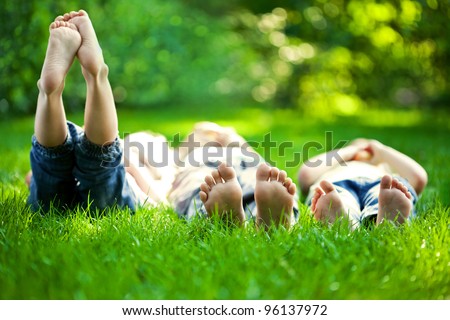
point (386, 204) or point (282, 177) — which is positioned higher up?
point (282, 177)

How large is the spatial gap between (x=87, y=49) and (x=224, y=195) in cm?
66

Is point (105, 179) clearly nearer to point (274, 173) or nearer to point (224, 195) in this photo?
point (224, 195)

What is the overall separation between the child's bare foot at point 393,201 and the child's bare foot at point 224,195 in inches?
17.8

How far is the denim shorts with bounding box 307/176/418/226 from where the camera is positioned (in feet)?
6.16

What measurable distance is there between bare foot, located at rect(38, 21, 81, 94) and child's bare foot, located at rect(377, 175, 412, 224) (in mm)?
1075

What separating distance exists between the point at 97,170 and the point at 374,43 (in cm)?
650

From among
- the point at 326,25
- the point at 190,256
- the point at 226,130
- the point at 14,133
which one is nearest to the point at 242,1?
the point at 326,25

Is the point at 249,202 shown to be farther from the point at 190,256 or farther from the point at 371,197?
the point at 190,256

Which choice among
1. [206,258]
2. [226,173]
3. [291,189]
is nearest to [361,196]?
[291,189]

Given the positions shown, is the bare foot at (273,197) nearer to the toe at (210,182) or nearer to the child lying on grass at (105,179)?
the child lying on grass at (105,179)

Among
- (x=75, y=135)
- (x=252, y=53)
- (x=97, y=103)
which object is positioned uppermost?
(x=97, y=103)

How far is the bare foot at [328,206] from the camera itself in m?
1.82

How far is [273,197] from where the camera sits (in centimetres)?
170

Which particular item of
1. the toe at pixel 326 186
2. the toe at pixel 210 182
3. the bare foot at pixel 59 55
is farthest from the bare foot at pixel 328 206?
the bare foot at pixel 59 55
